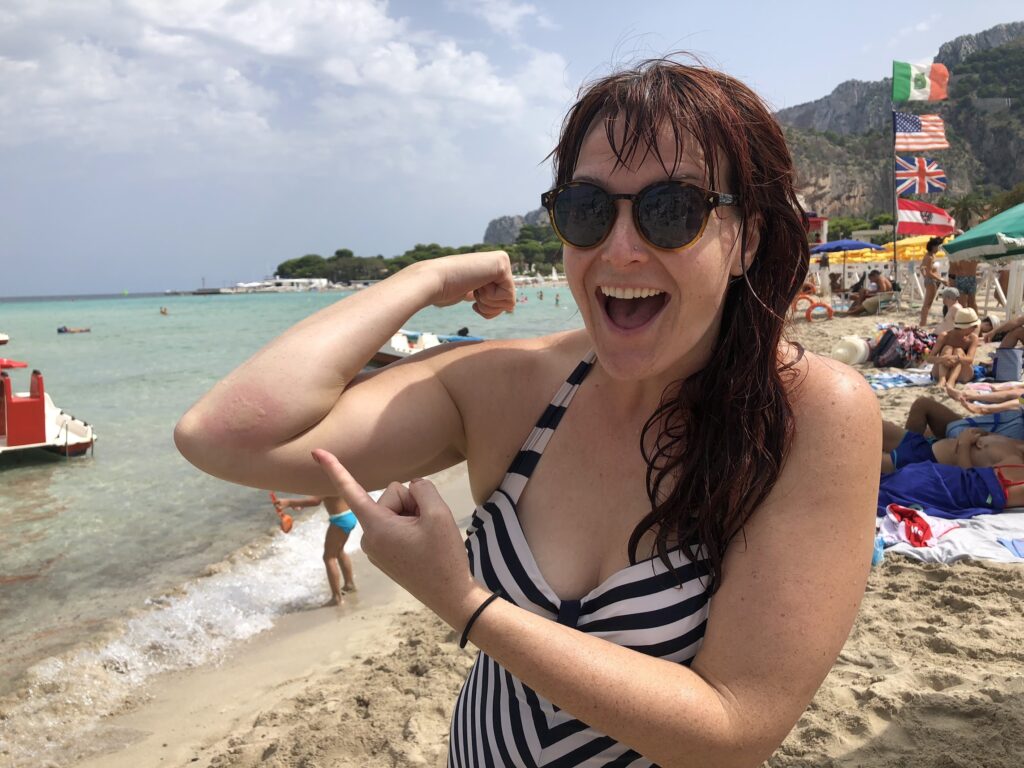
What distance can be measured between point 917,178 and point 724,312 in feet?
58.3

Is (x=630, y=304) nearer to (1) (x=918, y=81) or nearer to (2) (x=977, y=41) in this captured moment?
(1) (x=918, y=81)

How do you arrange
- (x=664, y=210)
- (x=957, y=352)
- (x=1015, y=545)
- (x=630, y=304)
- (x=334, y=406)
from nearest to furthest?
(x=664, y=210) < (x=630, y=304) < (x=334, y=406) < (x=1015, y=545) < (x=957, y=352)

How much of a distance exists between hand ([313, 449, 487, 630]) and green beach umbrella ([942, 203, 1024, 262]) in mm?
7414

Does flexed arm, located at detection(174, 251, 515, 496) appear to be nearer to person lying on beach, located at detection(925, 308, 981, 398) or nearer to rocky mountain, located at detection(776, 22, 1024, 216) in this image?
person lying on beach, located at detection(925, 308, 981, 398)

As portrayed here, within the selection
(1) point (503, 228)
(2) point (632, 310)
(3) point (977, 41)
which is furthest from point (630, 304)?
(1) point (503, 228)

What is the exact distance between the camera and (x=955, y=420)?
247 inches

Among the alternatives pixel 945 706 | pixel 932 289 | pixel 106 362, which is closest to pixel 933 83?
pixel 932 289

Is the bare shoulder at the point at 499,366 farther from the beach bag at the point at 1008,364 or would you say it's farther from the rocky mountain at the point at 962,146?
the rocky mountain at the point at 962,146

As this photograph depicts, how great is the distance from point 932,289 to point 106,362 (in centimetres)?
2899

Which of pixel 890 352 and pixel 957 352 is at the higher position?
pixel 957 352

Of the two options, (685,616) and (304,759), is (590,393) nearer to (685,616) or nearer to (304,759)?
(685,616)

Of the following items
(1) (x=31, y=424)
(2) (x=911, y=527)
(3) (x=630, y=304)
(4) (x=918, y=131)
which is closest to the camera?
(3) (x=630, y=304)

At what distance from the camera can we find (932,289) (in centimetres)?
1445

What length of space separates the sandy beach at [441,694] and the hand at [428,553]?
221cm
